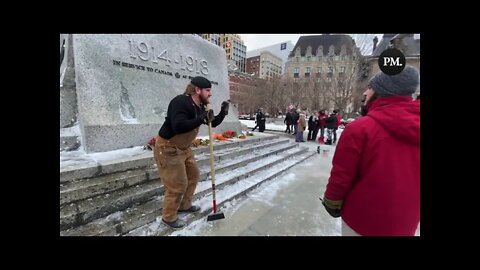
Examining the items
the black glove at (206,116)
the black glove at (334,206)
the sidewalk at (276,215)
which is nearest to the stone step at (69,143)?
the sidewalk at (276,215)

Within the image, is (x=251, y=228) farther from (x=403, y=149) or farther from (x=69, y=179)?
(x=69, y=179)

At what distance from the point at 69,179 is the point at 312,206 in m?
3.72

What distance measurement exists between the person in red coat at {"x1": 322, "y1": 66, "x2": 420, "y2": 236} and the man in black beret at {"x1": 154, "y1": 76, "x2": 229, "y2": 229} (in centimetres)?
167

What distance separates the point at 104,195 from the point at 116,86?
298 cm

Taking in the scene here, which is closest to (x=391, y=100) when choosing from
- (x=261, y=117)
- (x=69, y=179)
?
(x=69, y=179)

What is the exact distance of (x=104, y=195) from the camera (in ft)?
10.1

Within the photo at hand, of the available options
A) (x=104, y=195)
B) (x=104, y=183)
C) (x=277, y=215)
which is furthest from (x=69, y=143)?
(x=277, y=215)

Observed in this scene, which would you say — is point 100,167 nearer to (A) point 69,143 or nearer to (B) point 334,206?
(A) point 69,143

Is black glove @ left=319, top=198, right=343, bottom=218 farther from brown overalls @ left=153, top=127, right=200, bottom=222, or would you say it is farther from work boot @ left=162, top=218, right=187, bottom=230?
work boot @ left=162, top=218, right=187, bottom=230

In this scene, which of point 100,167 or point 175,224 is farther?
point 100,167

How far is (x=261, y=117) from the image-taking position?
12.9 m

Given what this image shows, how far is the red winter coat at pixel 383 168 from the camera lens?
4.58 feet

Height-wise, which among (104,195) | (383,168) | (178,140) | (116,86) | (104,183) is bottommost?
(104,195)

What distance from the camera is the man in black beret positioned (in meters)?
2.56
